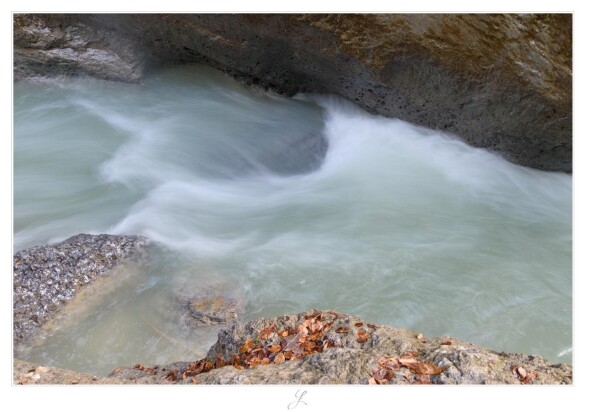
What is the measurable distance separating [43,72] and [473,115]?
492cm

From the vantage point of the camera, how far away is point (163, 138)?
5.46 m

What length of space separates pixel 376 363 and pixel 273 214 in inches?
105

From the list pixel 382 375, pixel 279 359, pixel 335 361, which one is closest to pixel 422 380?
pixel 382 375

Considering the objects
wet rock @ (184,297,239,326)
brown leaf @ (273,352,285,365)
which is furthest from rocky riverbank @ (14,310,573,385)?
wet rock @ (184,297,239,326)

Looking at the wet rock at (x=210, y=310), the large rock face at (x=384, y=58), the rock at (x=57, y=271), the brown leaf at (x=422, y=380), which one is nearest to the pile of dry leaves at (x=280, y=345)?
the brown leaf at (x=422, y=380)

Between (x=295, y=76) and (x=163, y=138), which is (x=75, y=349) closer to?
(x=163, y=138)

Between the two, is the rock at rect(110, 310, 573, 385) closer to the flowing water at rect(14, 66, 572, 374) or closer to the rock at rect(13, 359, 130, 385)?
the rock at rect(13, 359, 130, 385)

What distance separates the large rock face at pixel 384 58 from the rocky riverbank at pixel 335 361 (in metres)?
2.84

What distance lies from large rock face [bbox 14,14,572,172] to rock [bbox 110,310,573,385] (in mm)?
2851

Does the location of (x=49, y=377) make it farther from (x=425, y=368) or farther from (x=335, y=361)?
(x=425, y=368)

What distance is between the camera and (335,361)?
2184mm

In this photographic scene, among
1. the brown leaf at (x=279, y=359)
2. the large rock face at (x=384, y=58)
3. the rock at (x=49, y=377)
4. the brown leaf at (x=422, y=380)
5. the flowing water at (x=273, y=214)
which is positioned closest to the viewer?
the brown leaf at (x=422, y=380)

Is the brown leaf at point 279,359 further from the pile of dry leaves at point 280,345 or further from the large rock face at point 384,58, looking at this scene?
the large rock face at point 384,58

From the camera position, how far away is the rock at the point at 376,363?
6.92ft
